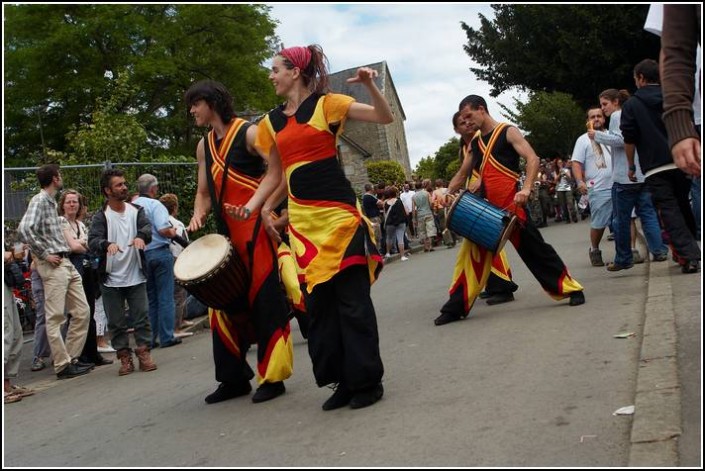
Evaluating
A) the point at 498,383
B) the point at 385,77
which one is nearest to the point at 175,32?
the point at 498,383

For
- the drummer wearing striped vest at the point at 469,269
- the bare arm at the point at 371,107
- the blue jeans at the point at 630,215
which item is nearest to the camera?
the bare arm at the point at 371,107

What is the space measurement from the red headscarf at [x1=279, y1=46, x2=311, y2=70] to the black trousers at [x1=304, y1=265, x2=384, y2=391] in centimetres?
130

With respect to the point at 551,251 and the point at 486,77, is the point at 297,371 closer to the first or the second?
the point at 551,251

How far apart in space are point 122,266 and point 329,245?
3.98 metres

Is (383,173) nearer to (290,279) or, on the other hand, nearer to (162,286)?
(162,286)

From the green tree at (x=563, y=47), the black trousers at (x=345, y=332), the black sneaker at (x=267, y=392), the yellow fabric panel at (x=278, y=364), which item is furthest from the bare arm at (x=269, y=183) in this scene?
the green tree at (x=563, y=47)

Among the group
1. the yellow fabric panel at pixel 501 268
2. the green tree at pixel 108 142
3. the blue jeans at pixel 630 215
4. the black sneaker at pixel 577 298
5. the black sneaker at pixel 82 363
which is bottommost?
the black sneaker at pixel 82 363

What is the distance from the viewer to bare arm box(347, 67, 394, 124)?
503 centimetres

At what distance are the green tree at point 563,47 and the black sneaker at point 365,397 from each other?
27027mm

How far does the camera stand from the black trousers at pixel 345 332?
5.39 meters

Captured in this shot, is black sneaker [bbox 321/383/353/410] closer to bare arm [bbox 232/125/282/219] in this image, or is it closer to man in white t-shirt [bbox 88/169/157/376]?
bare arm [bbox 232/125/282/219]

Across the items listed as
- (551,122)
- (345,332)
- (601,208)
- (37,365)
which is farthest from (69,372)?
(551,122)

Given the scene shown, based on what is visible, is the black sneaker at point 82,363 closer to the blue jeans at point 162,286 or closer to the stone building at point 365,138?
the blue jeans at point 162,286

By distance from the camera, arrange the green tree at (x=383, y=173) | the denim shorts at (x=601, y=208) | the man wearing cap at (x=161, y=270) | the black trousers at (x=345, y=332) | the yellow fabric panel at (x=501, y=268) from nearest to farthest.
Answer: the black trousers at (x=345, y=332) → the yellow fabric panel at (x=501, y=268) → the man wearing cap at (x=161, y=270) → the denim shorts at (x=601, y=208) → the green tree at (x=383, y=173)
